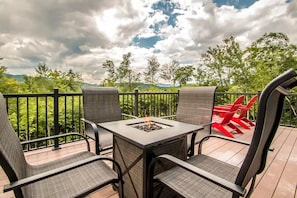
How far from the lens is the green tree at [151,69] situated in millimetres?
9837

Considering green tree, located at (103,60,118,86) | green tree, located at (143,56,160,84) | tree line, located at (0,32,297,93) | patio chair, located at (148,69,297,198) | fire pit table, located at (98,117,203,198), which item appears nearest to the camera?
patio chair, located at (148,69,297,198)

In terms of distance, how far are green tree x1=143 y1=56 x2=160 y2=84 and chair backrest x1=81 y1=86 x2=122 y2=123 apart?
7.24 meters

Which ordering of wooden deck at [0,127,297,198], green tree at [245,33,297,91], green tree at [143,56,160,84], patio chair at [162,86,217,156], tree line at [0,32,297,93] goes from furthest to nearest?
green tree at [143,56,160,84] → green tree at [245,33,297,91] → tree line at [0,32,297,93] → patio chair at [162,86,217,156] → wooden deck at [0,127,297,198]

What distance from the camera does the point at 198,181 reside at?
4.09 feet

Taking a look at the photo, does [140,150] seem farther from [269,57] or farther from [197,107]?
[269,57]

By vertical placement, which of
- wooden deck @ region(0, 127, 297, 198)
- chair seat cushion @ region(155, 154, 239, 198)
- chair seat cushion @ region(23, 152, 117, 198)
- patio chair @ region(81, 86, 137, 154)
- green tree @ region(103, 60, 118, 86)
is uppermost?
green tree @ region(103, 60, 118, 86)

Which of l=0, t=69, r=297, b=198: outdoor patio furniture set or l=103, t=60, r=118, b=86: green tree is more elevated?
l=103, t=60, r=118, b=86: green tree

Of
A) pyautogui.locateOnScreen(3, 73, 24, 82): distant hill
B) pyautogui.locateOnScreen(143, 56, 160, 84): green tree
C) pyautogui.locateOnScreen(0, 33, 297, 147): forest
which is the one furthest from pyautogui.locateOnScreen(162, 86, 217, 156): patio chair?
pyautogui.locateOnScreen(3, 73, 24, 82): distant hill

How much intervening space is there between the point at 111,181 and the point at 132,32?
723 cm

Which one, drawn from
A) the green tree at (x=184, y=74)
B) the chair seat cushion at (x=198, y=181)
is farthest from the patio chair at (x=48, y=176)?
the green tree at (x=184, y=74)

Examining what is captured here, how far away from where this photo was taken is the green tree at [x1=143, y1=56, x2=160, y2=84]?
9837 millimetres

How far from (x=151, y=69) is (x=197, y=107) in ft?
25.8

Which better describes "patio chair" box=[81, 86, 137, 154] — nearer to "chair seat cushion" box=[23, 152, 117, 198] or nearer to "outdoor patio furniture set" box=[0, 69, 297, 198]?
"outdoor patio furniture set" box=[0, 69, 297, 198]

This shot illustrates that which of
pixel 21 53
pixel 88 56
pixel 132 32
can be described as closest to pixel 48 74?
pixel 21 53
